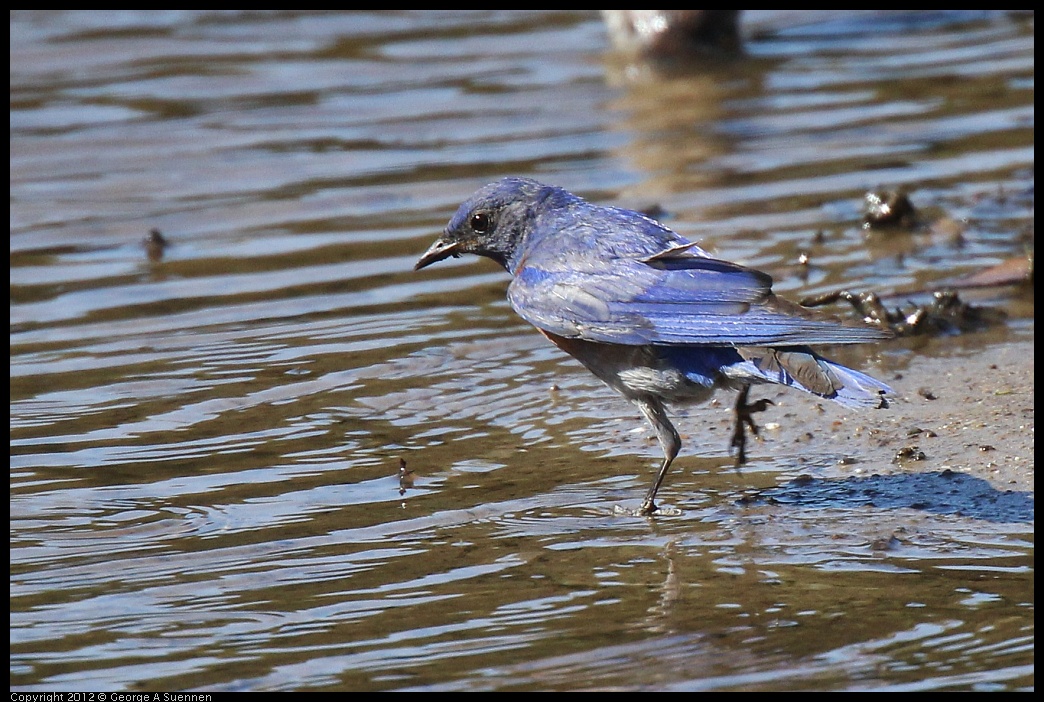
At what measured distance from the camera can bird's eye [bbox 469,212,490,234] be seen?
5.43 metres

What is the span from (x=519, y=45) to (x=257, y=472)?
23.0ft

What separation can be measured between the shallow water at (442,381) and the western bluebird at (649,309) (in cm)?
32

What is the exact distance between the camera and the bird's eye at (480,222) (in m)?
5.43

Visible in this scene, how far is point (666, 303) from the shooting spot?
16.0 feet

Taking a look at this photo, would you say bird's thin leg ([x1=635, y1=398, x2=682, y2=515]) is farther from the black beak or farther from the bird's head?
the black beak

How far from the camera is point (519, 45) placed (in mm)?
11477

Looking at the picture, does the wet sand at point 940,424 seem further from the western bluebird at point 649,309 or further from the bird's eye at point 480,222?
the bird's eye at point 480,222

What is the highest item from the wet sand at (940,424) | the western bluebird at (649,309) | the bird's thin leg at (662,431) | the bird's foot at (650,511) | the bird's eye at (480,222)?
the bird's eye at (480,222)

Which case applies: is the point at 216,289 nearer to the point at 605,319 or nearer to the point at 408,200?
the point at 408,200

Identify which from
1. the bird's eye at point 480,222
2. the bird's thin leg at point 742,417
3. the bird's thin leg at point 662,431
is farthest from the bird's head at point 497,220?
A: the bird's thin leg at point 742,417

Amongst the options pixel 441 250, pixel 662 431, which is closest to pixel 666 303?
pixel 662 431

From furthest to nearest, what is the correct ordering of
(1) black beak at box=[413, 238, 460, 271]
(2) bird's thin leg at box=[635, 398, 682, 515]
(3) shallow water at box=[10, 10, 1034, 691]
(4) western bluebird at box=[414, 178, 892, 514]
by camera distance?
1. (1) black beak at box=[413, 238, 460, 271]
2. (2) bird's thin leg at box=[635, 398, 682, 515]
3. (4) western bluebird at box=[414, 178, 892, 514]
4. (3) shallow water at box=[10, 10, 1034, 691]

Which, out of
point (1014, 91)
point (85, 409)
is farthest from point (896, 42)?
point (85, 409)

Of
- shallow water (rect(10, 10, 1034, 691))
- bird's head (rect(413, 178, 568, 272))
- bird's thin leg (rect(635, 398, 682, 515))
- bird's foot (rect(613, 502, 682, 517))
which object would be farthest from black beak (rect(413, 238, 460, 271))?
bird's foot (rect(613, 502, 682, 517))
